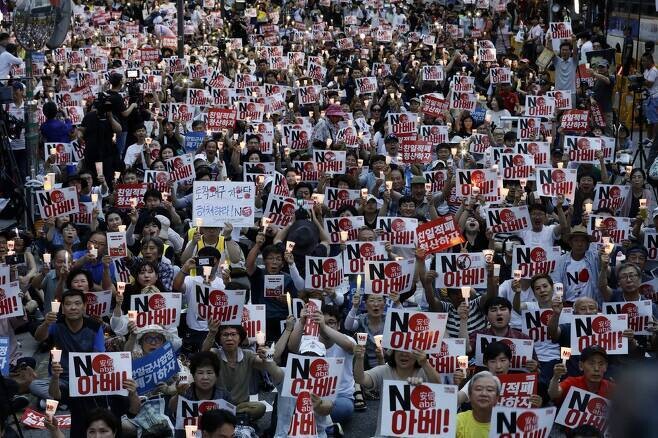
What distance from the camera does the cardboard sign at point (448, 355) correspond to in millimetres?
7359

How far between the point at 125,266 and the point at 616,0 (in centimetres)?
2291

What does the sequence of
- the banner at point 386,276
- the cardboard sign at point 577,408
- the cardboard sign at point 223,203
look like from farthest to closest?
the cardboard sign at point 223,203, the banner at point 386,276, the cardboard sign at point 577,408

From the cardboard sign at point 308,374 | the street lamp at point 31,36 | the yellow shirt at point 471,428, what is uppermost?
the street lamp at point 31,36

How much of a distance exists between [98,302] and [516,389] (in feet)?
12.2

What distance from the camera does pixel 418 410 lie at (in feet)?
19.6

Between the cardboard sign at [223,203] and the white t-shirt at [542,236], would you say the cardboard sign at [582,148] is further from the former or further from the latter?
the cardboard sign at [223,203]

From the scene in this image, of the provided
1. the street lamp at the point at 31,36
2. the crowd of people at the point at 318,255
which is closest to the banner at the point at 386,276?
the crowd of people at the point at 318,255

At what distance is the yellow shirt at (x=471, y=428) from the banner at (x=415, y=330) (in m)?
1.07

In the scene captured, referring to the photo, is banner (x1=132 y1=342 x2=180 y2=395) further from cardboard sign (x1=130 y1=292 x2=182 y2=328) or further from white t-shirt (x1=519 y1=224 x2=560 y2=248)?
white t-shirt (x1=519 y1=224 x2=560 y2=248)

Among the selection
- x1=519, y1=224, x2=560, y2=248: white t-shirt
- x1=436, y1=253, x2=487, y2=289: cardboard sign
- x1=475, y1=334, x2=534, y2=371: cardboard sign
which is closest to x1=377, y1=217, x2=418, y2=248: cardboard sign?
x1=519, y1=224, x2=560, y2=248: white t-shirt

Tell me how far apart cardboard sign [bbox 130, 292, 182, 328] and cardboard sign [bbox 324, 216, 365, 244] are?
3.06 metres

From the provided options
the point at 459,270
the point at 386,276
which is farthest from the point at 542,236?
the point at 386,276

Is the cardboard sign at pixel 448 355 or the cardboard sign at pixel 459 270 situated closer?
the cardboard sign at pixel 448 355

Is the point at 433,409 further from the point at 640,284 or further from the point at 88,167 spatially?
the point at 88,167
